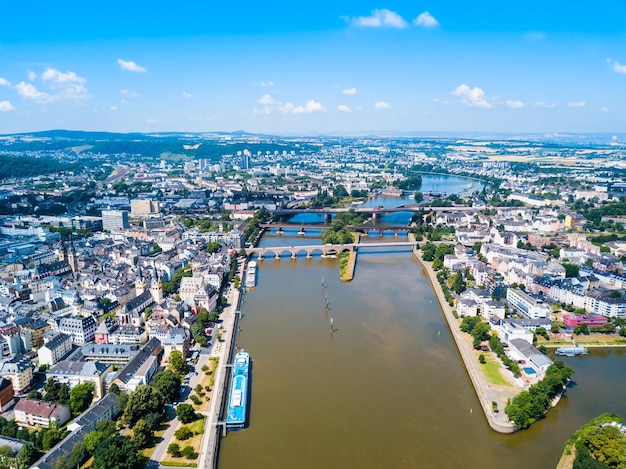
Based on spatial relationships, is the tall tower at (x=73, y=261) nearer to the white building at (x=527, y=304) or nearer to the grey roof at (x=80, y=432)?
the grey roof at (x=80, y=432)

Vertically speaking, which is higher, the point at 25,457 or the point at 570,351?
the point at 25,457

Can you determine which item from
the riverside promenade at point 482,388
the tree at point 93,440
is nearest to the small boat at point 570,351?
the riverside promenade at point 482,388

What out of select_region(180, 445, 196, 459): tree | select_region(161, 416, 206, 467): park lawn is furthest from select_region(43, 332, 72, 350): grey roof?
select_region(180, 445, 196, 459): tree

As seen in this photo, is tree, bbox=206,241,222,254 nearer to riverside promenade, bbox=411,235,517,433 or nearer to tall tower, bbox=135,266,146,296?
tall tower, bbox=135,266,146,296

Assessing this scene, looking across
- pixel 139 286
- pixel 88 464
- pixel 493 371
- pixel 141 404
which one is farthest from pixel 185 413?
pixel 139 286

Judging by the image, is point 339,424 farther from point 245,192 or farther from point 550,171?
point 550,171

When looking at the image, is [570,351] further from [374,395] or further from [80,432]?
[80,432]
